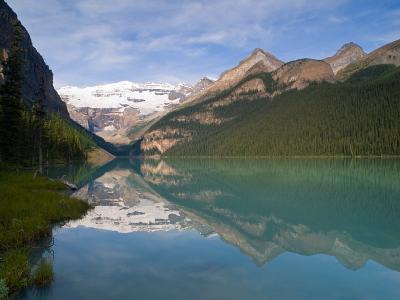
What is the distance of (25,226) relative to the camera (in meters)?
24.9

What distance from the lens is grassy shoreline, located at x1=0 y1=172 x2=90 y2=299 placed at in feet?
54.1

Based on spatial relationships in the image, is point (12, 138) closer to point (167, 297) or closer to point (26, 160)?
point (26, 160)

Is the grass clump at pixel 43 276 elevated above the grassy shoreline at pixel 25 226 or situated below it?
below

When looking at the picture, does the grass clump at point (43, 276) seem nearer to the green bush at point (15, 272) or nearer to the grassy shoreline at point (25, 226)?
the grassy shoreline at point (25, 226)

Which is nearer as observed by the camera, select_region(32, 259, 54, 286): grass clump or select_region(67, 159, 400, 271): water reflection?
select_region(32, 259, 54, 286): grass clump

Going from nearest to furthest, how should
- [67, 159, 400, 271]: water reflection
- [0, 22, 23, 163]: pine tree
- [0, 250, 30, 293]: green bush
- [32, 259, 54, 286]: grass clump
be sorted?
[0, 250, 30, 293]: green bush → [32, 259, 54, 286]: grass clump → [67, 159, 400, 271]: water reflection → [0, 22, 23, 163]: pine tree

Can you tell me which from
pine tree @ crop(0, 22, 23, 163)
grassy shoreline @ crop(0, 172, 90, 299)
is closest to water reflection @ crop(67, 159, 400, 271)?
grassy shoreline @ crop(0, 172, 90, 299)

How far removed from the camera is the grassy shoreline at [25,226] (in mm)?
16500

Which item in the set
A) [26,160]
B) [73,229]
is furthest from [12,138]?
[73,229]

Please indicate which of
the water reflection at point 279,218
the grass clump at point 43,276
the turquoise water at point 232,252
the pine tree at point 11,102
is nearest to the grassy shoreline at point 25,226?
the grass clump at point 43,276

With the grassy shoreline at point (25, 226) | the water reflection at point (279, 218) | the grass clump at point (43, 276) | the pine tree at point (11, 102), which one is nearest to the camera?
the grassy shoreline at point (25, 226)

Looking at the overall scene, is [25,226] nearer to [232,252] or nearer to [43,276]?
[43,276]

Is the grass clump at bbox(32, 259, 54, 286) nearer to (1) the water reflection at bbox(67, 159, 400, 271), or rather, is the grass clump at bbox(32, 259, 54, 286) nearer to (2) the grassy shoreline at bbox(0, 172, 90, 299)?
(2) the grassy shoreline at bbox(0, 172, 90, 299)

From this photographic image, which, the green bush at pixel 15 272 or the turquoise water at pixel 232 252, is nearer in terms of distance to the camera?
the green bush at pixel 15 272
